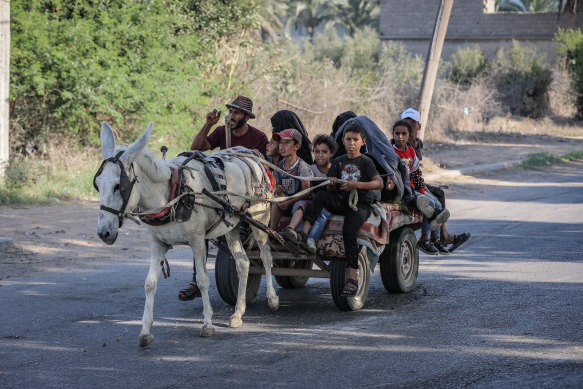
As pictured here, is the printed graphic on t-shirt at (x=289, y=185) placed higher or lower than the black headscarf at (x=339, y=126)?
lower

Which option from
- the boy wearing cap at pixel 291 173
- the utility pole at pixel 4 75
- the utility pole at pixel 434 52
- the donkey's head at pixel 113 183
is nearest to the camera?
the donkey's head at pixel 113 183

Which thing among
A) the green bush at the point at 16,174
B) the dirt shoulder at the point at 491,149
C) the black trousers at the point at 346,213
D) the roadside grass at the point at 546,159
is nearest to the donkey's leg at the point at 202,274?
the black trousers at the point at 346,213

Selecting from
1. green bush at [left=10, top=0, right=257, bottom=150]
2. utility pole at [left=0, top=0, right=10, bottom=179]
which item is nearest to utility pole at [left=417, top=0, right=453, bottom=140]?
green bush at [left=10, top=0, right=257, bottom=150]

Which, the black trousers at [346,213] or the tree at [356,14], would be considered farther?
the tree at [356,14]

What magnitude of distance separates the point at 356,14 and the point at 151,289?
6959cm

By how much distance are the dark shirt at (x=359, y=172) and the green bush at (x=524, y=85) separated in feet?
100

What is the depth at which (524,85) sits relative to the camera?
36.0 metres

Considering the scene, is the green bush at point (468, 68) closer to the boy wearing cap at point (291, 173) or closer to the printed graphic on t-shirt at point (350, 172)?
the boy wearing cap at point (291, 173)

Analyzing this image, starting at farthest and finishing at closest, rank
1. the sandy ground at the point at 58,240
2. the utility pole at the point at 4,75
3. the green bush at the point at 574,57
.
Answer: the green bush at the point at 574,57, the utility pole at the point at 4,75, the sandy ground at the point at 58,240

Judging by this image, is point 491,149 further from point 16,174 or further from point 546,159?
point 16,174

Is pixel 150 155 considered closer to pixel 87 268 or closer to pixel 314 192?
pixel 314 192

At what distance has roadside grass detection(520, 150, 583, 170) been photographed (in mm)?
22953

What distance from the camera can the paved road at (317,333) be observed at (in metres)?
5.23

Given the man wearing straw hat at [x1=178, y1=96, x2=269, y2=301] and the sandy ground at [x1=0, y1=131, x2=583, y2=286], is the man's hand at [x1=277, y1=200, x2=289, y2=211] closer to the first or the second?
the man wearing straw hat at [x1=178, y1=96, x2=269, y2=301]
